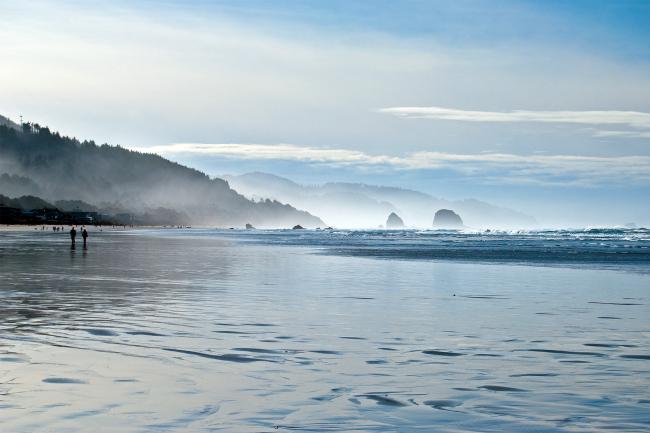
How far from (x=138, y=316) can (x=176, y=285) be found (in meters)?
10.5

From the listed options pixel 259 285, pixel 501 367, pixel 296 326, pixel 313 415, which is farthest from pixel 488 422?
pixel 259 285

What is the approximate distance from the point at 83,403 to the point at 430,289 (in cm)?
2081

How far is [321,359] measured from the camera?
14805mm

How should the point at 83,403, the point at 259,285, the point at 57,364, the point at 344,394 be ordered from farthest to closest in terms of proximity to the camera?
the point at 259,285, the point at 57,364, the point at 344,394, the point at 83,403

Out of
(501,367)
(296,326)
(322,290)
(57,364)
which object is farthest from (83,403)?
(322,290)

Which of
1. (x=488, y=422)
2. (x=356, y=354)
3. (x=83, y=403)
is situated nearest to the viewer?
(x=488, y=422)

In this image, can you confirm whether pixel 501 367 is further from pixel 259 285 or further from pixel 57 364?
pixel 259 285

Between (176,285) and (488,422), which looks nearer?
(488,422)

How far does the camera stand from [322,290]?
29688mm

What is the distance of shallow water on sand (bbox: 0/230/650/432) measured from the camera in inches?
417

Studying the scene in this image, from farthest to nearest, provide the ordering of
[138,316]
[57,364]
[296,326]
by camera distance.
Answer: [138,316]
[296,326]
[57,364]

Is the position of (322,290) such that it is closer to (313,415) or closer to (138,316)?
(138,316)

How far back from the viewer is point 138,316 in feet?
68.8

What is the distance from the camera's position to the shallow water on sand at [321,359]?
10602 millimetres
